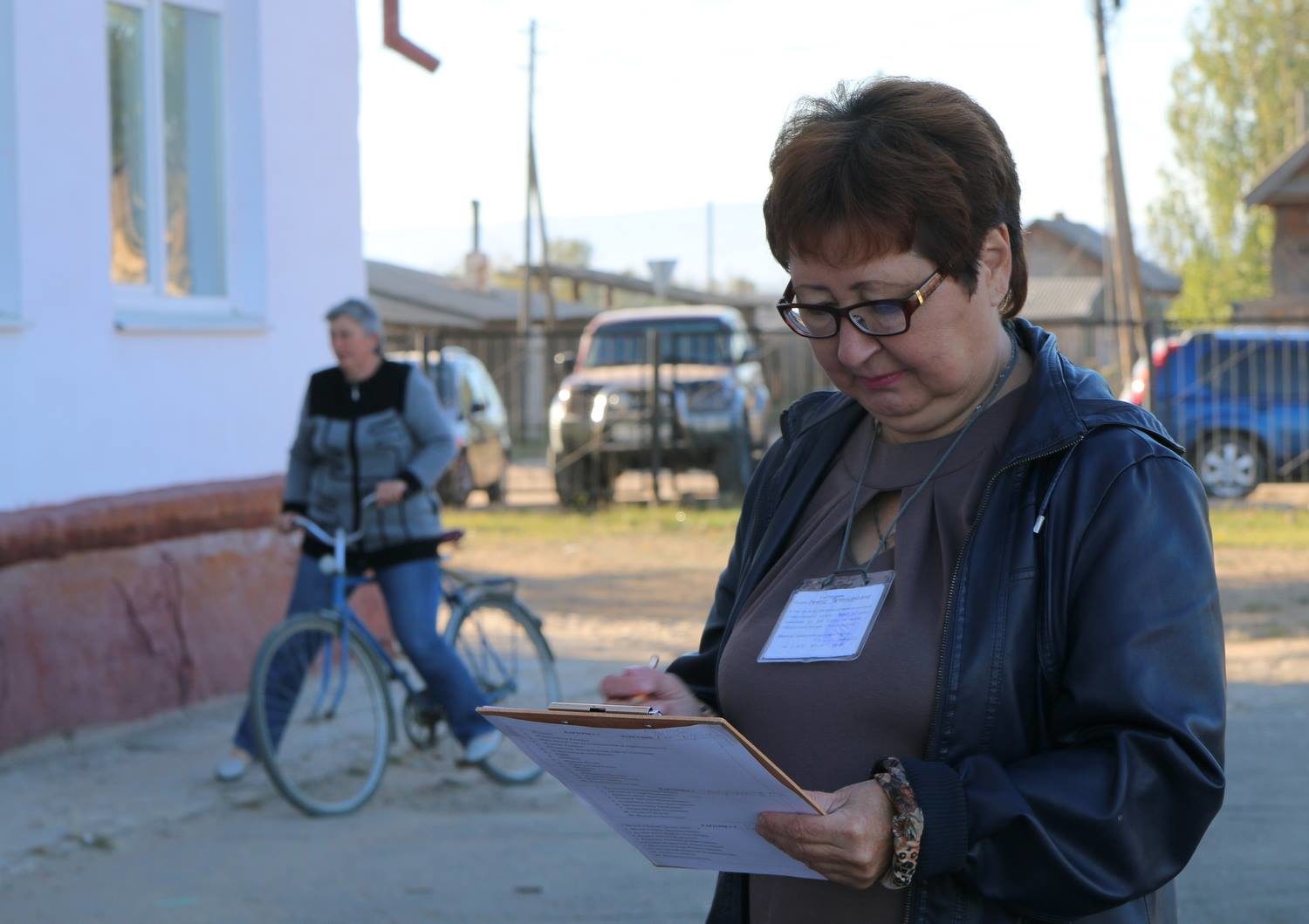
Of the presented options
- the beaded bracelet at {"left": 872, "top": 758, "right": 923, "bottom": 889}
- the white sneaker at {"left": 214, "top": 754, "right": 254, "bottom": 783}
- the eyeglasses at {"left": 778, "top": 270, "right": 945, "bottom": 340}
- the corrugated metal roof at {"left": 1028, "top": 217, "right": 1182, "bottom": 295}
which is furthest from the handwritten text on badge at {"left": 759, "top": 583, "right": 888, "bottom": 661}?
the corrugated metal roof at {"left": 1028, "top": 217, "right": 1182, "bottom": 295}

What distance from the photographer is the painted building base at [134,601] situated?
7.14 meters

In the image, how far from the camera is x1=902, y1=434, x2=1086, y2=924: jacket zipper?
2045 mm

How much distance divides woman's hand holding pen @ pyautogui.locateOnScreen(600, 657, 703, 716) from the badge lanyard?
18 centimetres

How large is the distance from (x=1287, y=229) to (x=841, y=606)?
35305 millimetres

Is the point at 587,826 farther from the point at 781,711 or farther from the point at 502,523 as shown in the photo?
the point at 502,523

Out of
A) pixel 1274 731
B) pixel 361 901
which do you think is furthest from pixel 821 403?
pixel 1274 731

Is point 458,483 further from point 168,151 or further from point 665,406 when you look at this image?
point 168,151

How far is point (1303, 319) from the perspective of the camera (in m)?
18.5

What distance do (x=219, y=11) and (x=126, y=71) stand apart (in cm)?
69

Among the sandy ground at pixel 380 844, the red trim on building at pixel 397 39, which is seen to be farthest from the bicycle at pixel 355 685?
the red trim on building at pixel 397 39

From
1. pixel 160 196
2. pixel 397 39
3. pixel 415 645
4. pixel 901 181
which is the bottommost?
pixel 415 645

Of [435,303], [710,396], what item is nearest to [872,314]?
[710,396]

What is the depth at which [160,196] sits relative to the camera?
8359mm

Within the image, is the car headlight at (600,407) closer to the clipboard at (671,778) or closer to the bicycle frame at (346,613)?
the bicycle frame at (346,613)
